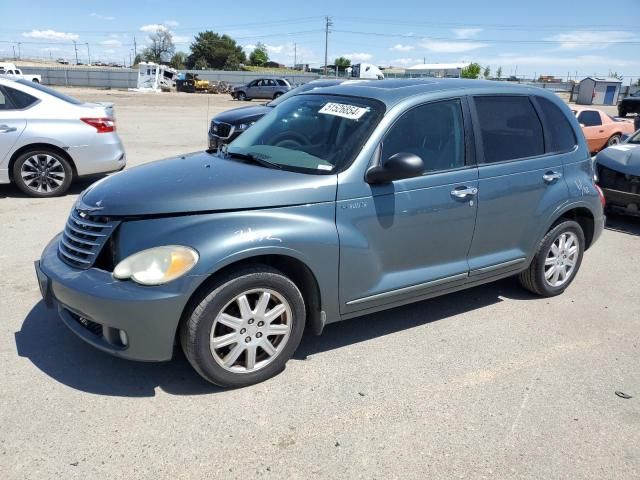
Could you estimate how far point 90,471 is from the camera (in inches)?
100

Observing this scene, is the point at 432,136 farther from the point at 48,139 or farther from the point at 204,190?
the point at 48,139

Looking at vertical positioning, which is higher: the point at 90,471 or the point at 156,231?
the point at 156,231

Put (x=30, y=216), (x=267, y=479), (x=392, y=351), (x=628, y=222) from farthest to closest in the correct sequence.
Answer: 1. (x=628, y=222)
2. (x=30, y=216)
3. (x=392, y=351)
4. (x=267, y=479)

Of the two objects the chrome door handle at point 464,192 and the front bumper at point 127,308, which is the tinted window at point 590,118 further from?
the front bumper at point 127,308

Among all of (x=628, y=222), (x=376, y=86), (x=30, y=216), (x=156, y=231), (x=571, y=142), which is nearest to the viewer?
(x=156, y=231)

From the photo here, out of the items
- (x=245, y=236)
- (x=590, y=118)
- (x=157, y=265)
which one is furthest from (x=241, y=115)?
(x=590, y=118)

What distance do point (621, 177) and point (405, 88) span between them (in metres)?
4.93

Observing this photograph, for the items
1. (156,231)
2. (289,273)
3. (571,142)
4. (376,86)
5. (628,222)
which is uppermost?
(376,86)

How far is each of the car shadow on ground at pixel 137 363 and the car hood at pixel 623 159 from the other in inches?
157

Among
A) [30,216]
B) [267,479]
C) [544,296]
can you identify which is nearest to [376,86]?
[544,296]

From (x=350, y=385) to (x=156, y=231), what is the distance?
4.90 ft

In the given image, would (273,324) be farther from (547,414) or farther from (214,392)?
(547,414)

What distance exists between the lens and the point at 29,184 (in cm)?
755

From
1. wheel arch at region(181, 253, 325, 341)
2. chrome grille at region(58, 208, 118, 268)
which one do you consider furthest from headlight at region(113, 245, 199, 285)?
chrome grille at region(58, 208, 118, 268)
